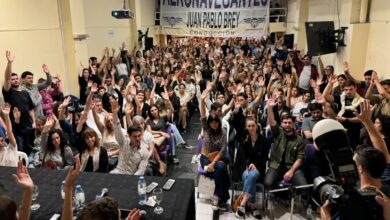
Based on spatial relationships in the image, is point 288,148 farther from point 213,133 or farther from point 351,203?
point 351,203

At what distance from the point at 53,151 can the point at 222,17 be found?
8623 mm

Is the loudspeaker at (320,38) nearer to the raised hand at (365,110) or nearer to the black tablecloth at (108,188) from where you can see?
the raised hand at (365,110)

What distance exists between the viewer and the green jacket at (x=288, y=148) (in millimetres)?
3498

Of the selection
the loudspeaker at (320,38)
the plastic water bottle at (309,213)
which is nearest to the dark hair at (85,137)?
the plastic water bottle at (309,213)

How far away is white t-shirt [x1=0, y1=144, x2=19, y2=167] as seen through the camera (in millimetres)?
3281

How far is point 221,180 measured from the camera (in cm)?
362

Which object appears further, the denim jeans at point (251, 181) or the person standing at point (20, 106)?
the person standing at point (20, 106)

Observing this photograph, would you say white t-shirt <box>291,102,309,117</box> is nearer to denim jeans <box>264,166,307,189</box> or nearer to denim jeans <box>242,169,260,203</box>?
denim jeans <box>264,166,307,189</box>

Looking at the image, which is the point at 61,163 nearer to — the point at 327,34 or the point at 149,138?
the point at 149,138

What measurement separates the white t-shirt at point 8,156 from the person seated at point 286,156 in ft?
9.03

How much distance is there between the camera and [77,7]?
665cm

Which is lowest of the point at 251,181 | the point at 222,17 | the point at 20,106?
the point at 251,181

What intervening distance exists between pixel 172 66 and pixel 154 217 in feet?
21.7

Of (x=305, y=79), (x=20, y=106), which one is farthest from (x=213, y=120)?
(x=305, y=79)
